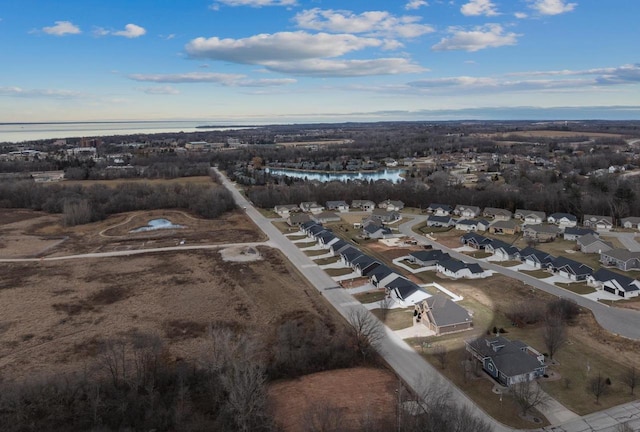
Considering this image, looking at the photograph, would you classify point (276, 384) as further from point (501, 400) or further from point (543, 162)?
point (543, 162)

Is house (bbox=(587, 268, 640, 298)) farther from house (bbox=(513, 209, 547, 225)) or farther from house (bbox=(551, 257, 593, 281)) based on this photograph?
house (bbox=(513, 209, 547, 225))

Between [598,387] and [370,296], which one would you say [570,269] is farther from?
[598,387]

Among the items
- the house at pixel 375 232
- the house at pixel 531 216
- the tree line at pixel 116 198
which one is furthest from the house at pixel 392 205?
the tree line at pixel 116 198

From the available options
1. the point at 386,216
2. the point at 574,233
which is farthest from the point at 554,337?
the point at 386,216

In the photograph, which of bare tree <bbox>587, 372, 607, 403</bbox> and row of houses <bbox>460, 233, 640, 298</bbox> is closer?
bare tree <bbox>587, 372, 607, 403</bbox>

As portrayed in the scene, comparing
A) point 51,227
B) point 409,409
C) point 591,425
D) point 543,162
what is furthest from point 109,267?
point 543,162

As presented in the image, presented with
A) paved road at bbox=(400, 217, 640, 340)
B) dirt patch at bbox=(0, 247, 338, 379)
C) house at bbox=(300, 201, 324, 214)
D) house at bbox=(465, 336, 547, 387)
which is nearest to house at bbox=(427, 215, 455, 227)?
paved road at bbox=(400, 217, 640, 340)
